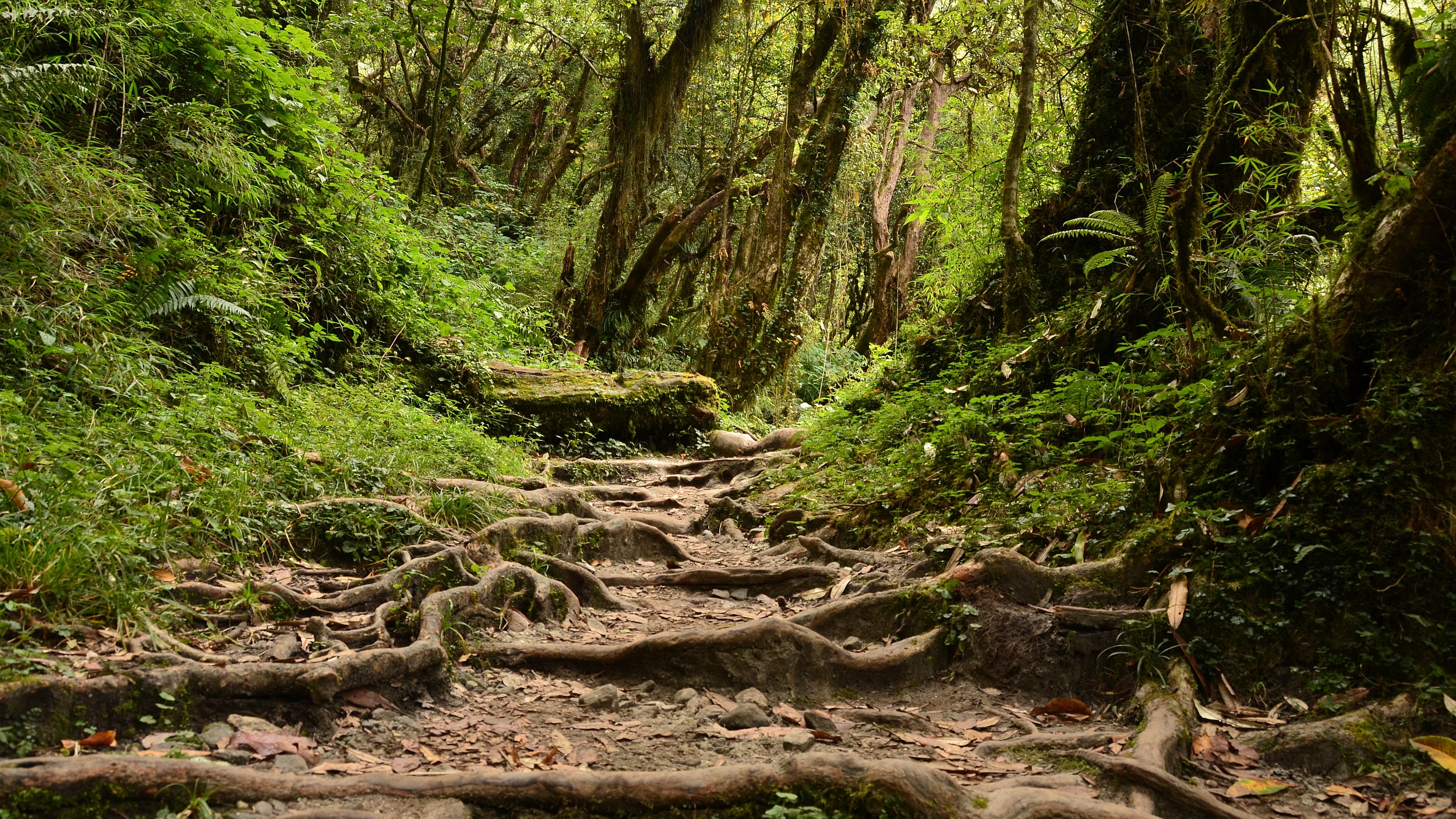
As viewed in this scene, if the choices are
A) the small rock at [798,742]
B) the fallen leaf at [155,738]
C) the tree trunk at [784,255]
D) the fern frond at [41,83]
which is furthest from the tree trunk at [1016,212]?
the fern frond at [41,83]

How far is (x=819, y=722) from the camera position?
144 inches

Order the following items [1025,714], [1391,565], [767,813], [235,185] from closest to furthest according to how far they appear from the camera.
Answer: [767,813], [1391,565], [1025,714], [235,185]

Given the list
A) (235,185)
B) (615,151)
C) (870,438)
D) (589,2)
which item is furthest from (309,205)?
(589,2)

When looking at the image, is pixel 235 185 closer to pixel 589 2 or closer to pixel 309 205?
pixel 309 205

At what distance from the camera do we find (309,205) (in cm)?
855

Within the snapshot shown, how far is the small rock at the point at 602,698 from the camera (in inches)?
153

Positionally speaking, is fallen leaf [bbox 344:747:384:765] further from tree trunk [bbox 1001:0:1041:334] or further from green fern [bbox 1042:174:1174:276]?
tree trunk [bbox 1001:0:1041:334]

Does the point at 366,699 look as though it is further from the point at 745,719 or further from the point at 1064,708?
the point at 1064,708

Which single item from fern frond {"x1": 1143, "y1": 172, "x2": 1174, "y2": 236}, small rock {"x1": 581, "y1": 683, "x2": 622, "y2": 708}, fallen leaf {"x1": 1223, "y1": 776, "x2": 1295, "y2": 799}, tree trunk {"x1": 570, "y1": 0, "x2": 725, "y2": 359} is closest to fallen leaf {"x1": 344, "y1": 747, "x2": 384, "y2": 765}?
small rock {"x1": 581, "y1": 683, "x2": 622, "y2": 708}

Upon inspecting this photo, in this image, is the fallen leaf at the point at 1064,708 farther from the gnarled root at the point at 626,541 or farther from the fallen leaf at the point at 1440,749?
the gnarled root at the point at 626,541

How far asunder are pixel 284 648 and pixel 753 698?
2.08 metres

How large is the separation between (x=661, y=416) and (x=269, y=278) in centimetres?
557

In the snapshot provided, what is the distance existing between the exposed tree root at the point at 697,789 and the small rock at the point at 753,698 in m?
1.04

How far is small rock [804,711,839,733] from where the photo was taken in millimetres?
3640
